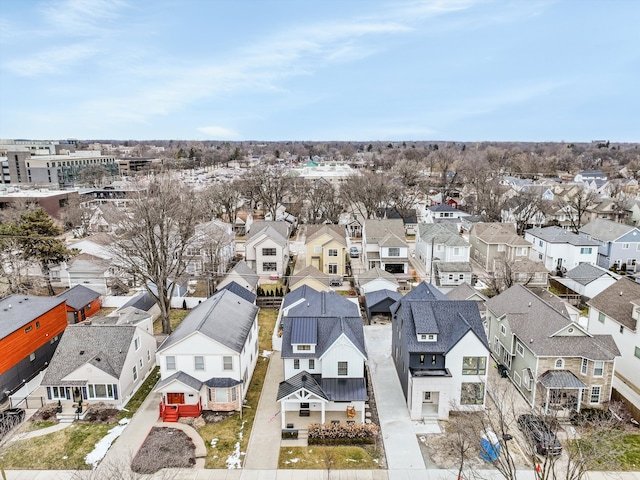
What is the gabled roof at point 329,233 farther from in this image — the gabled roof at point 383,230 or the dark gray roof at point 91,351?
the dark gray roof at point 91,351

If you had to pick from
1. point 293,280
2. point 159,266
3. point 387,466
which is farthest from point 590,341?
point 159,266

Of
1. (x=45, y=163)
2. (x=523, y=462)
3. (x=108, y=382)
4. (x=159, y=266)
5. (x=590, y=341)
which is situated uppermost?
(x=45, y=163)

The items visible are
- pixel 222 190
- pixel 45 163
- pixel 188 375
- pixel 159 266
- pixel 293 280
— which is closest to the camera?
pixel 188 375

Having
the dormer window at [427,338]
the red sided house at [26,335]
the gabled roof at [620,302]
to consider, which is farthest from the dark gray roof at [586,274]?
the red sided house at [26,335]

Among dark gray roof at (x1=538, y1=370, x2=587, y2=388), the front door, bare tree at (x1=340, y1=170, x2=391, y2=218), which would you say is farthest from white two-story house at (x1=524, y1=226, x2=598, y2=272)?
the front door

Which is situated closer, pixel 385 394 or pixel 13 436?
pixel 13 436

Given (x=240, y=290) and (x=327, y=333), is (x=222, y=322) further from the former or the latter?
(x=240, y=290)

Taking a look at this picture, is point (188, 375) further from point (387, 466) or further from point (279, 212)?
point (279, 212)
